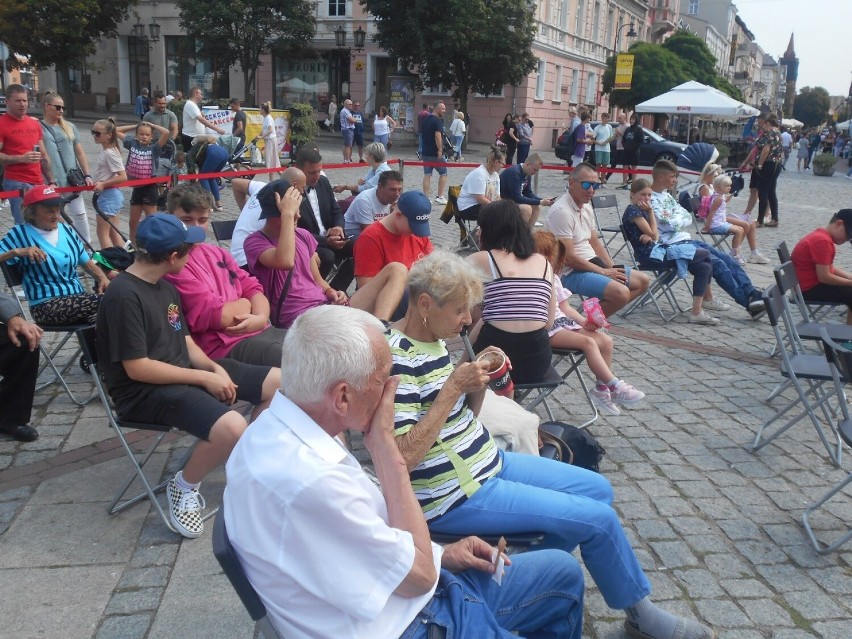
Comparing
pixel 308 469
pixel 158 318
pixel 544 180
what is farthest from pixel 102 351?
pixel 544 180

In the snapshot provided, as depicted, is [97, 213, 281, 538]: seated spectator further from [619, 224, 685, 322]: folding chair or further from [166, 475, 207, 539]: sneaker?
[619, 224, 685, 322]: folding chair

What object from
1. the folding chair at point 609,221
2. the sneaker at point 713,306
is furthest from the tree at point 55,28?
the sneaker at point 713,306

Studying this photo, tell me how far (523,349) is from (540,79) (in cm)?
3455

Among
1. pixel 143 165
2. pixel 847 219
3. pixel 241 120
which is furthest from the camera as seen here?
pixel 241 120

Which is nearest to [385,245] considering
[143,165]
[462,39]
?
[143,165]

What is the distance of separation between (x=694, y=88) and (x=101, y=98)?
31479mm

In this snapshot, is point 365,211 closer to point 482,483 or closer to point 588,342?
point 588,342

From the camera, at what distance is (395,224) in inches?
196

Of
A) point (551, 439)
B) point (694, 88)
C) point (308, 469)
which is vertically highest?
point (694, 88)

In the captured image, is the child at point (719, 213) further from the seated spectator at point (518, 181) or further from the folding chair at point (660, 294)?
the folding chair at point (660, 294)

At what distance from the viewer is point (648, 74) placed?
37438mm

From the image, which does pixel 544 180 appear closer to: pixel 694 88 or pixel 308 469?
pixel 694 88

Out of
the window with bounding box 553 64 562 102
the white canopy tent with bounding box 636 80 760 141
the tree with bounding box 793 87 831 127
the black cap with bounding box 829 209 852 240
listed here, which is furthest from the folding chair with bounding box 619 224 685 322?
the tree with bounding box 793 87 831 127

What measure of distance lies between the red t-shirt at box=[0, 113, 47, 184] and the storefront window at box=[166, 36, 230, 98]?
104 ft
